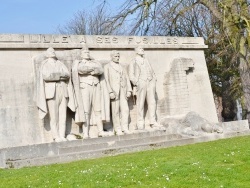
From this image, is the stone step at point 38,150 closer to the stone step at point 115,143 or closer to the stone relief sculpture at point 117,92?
the stone step at point 115,143

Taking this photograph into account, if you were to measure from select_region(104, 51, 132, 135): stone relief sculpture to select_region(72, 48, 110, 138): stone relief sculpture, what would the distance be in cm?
33

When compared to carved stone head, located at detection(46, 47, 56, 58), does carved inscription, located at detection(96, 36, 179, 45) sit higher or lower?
higher

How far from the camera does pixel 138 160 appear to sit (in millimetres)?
9070

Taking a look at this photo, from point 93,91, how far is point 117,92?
86 centimetres

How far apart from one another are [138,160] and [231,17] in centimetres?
999

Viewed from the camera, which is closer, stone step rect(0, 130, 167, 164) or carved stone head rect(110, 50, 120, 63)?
stone step rect(0, 130, 167, 164)

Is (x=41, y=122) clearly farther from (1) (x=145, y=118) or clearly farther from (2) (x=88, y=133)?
(1) (x=145, y=118)

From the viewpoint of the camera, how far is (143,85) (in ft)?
46.1

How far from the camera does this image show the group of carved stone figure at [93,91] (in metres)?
12.2

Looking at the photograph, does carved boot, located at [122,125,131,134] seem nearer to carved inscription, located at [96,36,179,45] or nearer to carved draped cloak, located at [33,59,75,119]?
carved draped cloak, located at [33,59,75,119]

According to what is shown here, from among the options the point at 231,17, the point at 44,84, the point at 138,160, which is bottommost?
the point at 138,160

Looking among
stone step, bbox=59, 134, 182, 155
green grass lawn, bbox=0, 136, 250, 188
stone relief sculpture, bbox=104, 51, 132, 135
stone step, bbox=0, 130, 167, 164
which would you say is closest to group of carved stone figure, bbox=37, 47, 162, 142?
stone relief sculpture, bbox=104, 51, 132, 135

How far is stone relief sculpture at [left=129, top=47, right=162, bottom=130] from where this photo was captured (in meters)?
14.1

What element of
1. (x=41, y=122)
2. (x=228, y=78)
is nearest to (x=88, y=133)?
(x=41, y=122)
